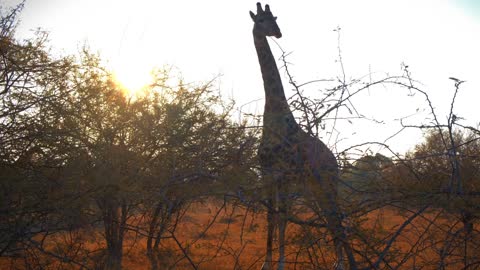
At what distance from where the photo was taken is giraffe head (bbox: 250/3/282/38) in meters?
5.65

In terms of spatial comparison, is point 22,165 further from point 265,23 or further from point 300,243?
point 265,23

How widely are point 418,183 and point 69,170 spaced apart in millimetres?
2391

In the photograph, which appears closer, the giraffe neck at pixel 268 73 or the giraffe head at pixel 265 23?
the giraffe neck at pixel 268 73

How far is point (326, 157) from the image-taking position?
1.83 meters

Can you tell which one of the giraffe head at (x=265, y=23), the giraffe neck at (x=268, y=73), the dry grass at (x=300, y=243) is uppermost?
the giraffe head at (x=265, y=23)

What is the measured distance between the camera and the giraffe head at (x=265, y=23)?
18.5 feet

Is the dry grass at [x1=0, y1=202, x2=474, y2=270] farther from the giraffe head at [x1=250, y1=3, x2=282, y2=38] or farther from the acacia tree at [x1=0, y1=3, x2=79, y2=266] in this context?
the giraffe head at [x1=250, y1=3, x2=282, y2=38]

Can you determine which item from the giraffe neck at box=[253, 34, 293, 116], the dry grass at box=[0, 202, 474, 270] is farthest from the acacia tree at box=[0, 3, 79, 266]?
the giraffe neck at box=[253, 34, 293, 116]

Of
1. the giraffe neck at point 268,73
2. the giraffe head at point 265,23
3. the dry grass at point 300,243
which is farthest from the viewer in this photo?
the giraffe head at point 265,23

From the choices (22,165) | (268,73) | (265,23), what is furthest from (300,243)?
(265,23)

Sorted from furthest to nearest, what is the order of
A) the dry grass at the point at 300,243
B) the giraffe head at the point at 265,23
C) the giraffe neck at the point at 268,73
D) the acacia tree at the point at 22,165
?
the giraffe head at the point at 265,23, the giraffe neck at the point at 268,73, the acacia tree at the point at 22,165, the dry grass at the point at 300,243

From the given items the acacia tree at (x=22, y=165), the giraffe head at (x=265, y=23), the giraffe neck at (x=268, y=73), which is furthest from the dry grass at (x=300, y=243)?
the giraffe head at (x=265, y=23)

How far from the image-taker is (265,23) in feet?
18.9

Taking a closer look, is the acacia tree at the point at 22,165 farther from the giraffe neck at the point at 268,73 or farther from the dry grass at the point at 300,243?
the giraffe neck at the point at 268,73
